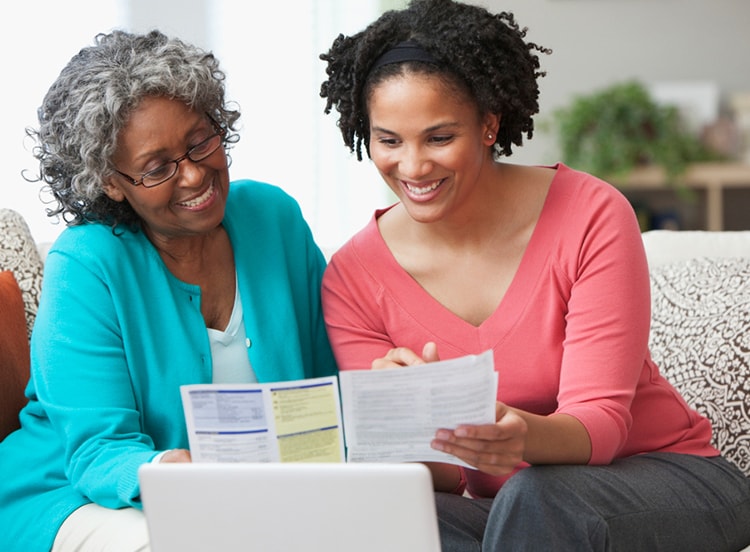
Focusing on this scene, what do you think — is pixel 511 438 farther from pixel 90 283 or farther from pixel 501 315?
pixel 90 283

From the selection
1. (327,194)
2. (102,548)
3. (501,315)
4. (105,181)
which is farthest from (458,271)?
(327,194)

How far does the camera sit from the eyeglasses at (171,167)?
5.63ft

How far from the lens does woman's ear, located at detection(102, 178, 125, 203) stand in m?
1.75

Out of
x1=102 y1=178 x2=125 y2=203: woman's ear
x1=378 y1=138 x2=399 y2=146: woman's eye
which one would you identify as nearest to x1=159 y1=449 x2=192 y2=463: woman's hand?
x1=102 y1=178 x2=125 y2=203: woman's ear

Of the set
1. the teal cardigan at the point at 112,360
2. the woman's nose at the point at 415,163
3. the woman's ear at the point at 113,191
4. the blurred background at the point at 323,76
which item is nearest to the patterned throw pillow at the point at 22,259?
the teal cardigan at the point at 112,360

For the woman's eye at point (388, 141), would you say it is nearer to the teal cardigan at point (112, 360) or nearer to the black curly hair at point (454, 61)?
the black curly hair at point (454, 61)

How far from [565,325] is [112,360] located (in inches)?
29.2

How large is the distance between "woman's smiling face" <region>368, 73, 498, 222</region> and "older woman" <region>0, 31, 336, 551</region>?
31 centimetres

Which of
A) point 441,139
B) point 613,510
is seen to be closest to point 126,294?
point 441,139

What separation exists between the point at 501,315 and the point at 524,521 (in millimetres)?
410

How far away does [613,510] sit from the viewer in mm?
1448

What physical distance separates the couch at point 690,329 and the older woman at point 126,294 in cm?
15

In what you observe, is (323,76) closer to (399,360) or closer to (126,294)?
(126,294)

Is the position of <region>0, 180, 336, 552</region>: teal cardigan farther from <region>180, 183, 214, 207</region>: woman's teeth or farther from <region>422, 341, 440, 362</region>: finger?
<region>422, 341, 440, 362</region>: finger
